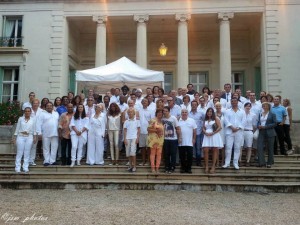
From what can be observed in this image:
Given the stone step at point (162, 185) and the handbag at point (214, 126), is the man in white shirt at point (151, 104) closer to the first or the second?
the handbag at point (214, 126)

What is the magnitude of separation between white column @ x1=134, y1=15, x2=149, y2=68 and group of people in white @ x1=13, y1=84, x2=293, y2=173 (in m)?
9.56

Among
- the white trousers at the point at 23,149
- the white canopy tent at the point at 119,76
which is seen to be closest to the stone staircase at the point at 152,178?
the white trousers at the point at 23,149

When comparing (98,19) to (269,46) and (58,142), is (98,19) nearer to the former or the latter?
(269,46)

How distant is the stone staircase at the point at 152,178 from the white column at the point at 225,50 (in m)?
9.97

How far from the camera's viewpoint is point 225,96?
12031 mm

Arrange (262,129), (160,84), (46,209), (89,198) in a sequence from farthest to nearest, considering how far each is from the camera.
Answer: (160,84)
(262,129)
(89,198)
(46,209)

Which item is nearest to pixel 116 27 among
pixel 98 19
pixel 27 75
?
pixel 98 19

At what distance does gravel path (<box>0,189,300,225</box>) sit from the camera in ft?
Result: 20.2

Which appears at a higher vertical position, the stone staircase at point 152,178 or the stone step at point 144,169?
the stone step at point 144,169

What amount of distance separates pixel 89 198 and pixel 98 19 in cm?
1508

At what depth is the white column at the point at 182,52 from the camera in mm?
20203

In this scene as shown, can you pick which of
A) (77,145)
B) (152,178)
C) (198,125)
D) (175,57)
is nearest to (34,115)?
(77,145)

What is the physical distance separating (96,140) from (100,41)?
38.0 ft

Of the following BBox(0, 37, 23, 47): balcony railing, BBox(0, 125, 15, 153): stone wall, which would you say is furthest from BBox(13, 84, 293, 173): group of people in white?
BBox(0, 37, 23, 47): balcony railing
